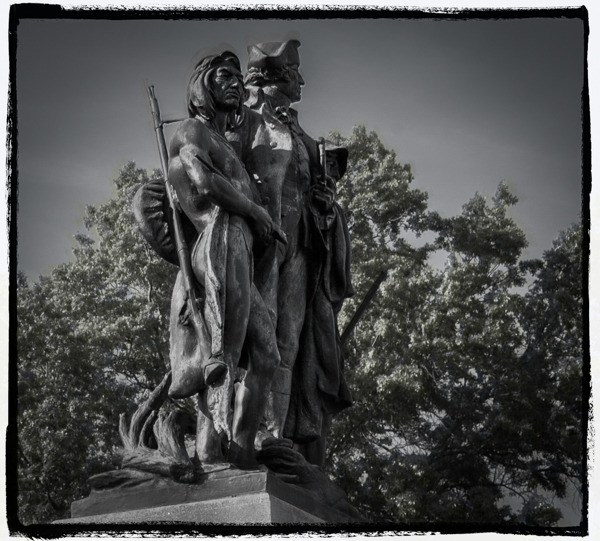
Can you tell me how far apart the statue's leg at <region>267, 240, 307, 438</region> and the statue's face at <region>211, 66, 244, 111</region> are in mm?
1011

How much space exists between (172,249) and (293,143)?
1.21 meters

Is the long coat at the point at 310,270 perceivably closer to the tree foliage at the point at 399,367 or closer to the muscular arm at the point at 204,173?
the muscular arm at the point at 204,173

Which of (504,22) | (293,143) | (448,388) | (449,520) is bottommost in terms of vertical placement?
(449,520)

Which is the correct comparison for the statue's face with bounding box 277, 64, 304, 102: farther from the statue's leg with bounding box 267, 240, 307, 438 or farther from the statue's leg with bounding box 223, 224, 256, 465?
the statue's leg with bounding box 223, 224, 256, 465

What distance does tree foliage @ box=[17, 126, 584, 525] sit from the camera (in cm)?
1706

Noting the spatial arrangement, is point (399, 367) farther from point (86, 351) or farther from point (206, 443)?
point (206, 443)

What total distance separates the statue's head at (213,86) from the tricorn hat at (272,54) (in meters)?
0.99

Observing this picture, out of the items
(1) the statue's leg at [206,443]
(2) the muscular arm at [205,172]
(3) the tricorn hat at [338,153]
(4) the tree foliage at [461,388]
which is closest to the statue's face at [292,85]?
(3) the tricorn hat at [338,153]

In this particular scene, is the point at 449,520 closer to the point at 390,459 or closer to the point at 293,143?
the point at 390,459

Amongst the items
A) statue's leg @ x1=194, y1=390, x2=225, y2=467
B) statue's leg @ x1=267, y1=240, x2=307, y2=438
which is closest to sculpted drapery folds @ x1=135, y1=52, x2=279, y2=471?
statue's leg @ x1=194, y1=390, x2=225, y2=467

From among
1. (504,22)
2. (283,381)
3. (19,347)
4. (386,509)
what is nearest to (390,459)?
(386,509)

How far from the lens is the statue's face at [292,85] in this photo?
303 inches

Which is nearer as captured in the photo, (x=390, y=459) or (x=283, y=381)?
(x=283, y=381)

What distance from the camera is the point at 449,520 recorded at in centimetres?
1703
